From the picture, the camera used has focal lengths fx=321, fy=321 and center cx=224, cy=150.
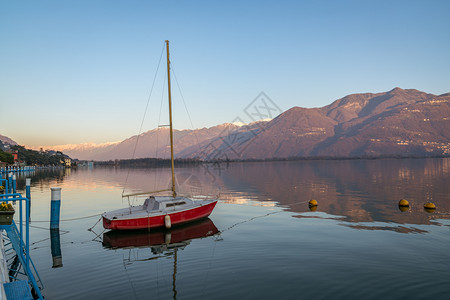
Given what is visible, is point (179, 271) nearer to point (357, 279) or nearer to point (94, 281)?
point (94, 281)

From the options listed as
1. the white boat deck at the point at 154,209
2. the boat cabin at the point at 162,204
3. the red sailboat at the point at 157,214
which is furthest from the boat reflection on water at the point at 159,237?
the boat cabin at the point at 162,204

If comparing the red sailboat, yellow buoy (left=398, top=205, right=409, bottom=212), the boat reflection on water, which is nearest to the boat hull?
the red sailboat

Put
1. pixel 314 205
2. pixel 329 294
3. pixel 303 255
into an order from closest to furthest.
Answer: pixel 329 294 → pixel 303 255 → pixel 314 205

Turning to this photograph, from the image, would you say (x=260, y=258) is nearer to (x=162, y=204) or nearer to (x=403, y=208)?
(x=162, y=204)

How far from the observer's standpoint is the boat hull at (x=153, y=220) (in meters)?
28.6

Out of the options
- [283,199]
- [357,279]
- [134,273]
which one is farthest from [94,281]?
[283,199]

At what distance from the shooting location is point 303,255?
70.9 ft

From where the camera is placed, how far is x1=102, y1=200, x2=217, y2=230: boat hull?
28.6 metres

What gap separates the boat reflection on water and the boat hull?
0.71m

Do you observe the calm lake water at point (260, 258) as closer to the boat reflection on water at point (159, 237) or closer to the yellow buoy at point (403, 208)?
the boat reflection on water at point (159, 237)

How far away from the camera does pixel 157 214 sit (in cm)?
2970

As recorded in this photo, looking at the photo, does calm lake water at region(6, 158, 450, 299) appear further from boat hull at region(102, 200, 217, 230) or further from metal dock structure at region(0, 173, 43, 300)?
metal dock structure at region(0, 173, 43, 300)

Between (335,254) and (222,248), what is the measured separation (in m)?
8.06

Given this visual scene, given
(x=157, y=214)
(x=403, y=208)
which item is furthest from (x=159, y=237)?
(x=403, y=208)
